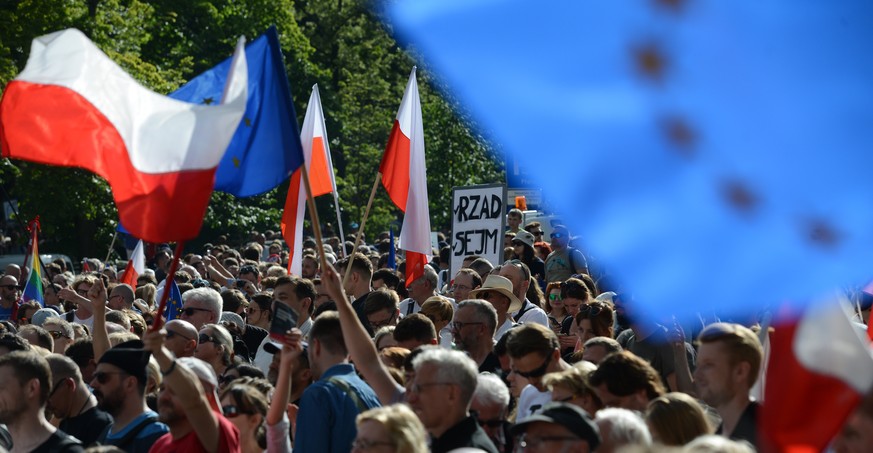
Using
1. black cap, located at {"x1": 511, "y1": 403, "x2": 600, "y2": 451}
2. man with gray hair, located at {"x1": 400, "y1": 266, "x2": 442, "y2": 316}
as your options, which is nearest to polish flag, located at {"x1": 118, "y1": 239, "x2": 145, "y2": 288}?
man with gray hair, located at {"x1": 400, "y1": 266, "x2": 442, "y2": 316}

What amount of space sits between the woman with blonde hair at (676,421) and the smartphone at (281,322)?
1959 mm

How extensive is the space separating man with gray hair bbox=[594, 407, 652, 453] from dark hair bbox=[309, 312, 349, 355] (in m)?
1.82

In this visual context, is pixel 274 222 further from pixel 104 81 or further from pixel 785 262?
pixel 785 262

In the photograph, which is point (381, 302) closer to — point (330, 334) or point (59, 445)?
point (330, 334)

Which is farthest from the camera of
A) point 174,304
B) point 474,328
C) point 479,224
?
point 479,224

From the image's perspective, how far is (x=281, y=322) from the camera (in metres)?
6.39

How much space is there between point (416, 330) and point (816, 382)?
3903mm

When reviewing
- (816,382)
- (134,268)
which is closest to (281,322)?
(816,382)

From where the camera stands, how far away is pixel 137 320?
34.8ft

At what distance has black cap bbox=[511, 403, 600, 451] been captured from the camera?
4.88 m

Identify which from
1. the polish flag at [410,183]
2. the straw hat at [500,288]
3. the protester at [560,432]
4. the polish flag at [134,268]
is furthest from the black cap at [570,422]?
the polish flag at [134,268]

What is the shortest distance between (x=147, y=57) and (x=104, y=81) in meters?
33.0

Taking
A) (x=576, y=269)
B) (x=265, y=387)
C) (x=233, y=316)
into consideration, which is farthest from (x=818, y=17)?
(x=576, y=269)

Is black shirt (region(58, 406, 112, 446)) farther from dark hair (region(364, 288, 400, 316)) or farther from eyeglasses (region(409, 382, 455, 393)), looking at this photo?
Answer: dark hair (region(364, 288, 400, 316))
